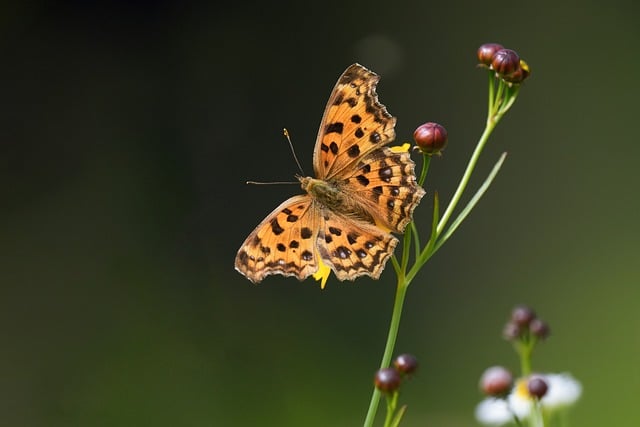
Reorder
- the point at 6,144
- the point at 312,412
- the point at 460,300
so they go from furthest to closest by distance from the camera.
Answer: the point at 6,144, the point at 460,300, the point at 312,412

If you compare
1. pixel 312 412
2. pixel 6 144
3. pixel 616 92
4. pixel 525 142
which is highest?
pixel 616 92

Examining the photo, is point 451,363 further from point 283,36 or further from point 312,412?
point 283,36

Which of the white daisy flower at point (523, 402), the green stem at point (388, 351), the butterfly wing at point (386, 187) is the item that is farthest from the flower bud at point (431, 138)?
the white daisy flower at point (523, 402)

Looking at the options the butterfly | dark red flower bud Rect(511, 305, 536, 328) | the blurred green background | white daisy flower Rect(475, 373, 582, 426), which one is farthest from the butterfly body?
the blurred green background

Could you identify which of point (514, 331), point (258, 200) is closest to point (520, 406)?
point (514, 331)

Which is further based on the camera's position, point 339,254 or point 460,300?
point 460,300

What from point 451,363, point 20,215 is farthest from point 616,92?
point 20,215

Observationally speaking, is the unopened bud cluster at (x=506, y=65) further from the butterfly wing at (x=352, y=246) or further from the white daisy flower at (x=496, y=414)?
the white daisy flower at (x=496, y=414)

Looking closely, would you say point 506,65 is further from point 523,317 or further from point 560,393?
point 560,393

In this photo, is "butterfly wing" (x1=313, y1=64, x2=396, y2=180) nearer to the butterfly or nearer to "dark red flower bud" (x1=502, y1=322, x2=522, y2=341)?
the butterfly
